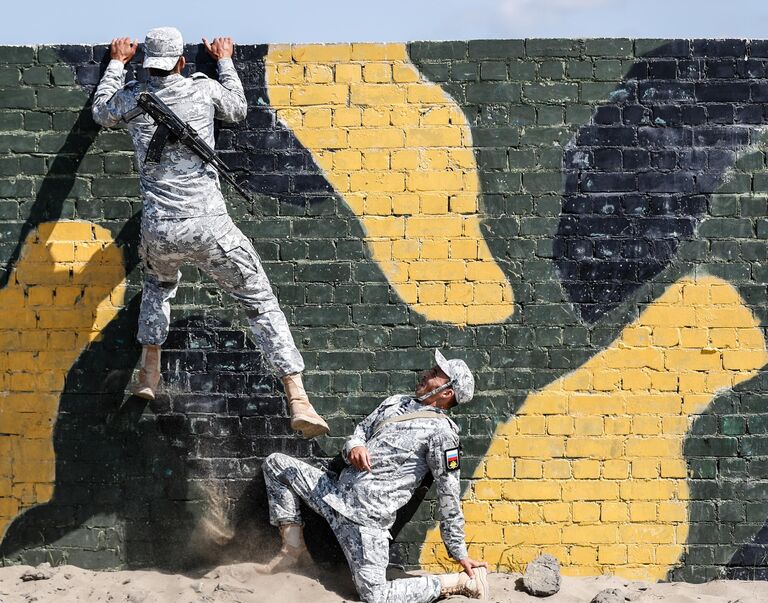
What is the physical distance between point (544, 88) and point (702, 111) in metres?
0.91

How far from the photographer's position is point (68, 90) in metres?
7.31

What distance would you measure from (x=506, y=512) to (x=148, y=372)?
2.17 metres

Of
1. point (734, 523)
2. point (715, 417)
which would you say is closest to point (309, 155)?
point (715, 417)

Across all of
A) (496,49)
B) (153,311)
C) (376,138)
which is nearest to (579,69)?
(496,49)

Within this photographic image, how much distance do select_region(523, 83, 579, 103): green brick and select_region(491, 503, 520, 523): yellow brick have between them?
2.31 m

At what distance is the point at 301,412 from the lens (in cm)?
693

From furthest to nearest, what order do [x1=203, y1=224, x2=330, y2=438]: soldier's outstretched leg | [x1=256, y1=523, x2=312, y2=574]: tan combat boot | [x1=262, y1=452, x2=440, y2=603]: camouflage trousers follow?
[x1=256, y1=523, x2=312, y2=574]: tan combat boot < [x1=203, y1=224, x2=330, y2=438]: soldier's outstretched leg < [x1=262, y1=452, x2=440, y2=603]: camouflage trousers

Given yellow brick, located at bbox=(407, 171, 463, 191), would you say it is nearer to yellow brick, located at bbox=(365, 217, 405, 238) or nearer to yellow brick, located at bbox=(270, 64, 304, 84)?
yellow brick, located at bbox=(365, 217, 405, 238)

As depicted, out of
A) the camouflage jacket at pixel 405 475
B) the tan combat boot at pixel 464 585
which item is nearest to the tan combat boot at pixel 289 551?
the camouflage jacket at pixel 405 475

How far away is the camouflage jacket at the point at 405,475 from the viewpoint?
6.82 metres

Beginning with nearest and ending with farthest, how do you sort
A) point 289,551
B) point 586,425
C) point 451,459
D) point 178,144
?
point 451,459
point 178,144
point 289,551
point 586,425

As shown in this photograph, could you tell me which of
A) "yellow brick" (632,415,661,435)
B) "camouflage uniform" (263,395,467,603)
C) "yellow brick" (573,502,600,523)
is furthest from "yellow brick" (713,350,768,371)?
"camouflage uniform" (263,395,467,603)

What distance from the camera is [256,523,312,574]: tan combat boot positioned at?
712 cm

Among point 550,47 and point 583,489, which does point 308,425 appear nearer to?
point 583,489
